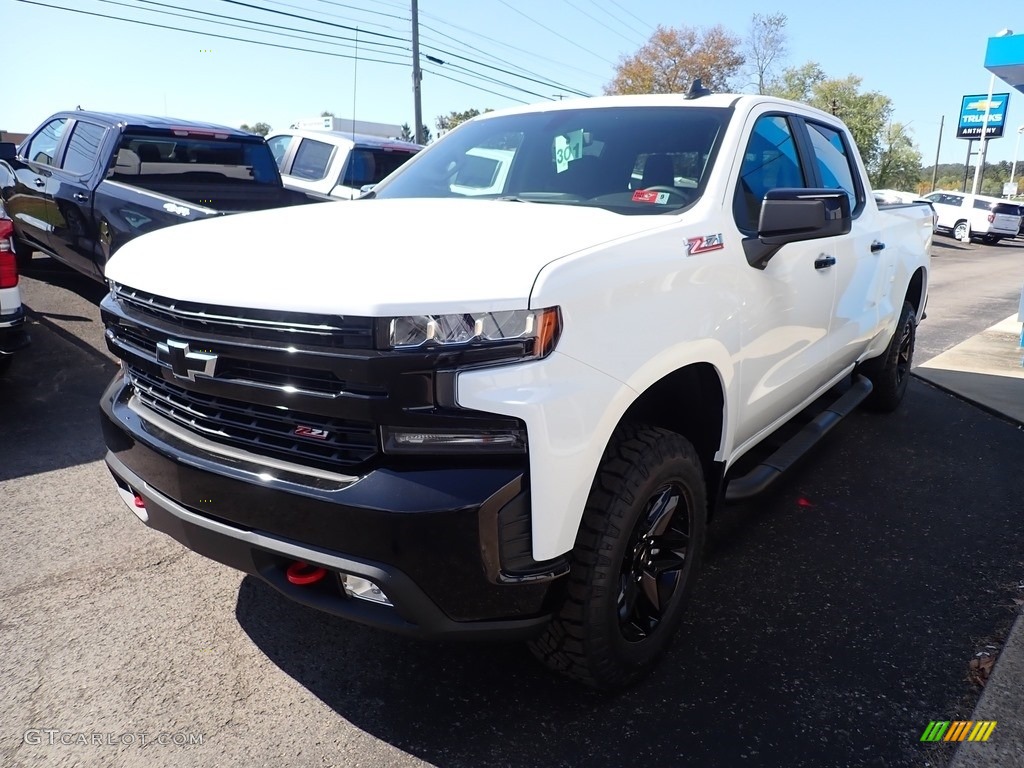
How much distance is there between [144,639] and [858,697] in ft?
7.81

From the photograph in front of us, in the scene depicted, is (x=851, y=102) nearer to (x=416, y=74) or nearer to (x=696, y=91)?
(x=416, y=74)

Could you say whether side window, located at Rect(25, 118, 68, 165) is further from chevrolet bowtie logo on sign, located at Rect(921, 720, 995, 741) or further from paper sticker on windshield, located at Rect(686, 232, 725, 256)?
chevrolet bowtie logo on sign, located at Rect(921, 720, 995, 741)

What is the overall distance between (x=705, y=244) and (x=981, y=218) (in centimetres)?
3250

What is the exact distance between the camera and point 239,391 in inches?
81.0

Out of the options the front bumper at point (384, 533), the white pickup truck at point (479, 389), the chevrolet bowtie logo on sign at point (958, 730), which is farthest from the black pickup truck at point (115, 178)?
the chevrolet bowtie logo on sign at point (958, 730)

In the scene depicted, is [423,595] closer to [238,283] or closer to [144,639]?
[238,283]

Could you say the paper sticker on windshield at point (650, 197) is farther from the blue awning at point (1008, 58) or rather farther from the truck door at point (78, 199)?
the blue awning at point (1008, 58)

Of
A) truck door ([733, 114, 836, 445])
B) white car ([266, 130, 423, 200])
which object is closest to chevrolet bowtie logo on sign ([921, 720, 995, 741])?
truck door ([733, 114, 836, 445])

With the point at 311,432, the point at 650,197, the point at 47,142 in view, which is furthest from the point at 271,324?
the point at 47,142

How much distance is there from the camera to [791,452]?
3.63m

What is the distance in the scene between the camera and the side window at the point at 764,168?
299 cm

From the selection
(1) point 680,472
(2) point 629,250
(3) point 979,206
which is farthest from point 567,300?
(3) point 979,206

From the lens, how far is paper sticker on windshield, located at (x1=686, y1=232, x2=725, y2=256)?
99.5 inches

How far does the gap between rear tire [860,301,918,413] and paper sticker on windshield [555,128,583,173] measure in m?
2.98
